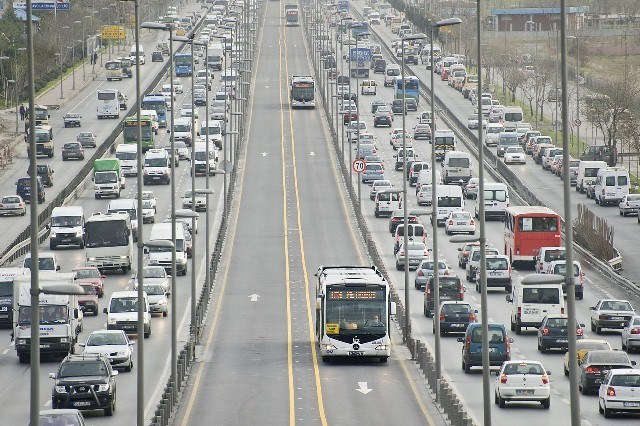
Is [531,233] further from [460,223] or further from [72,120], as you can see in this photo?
[72,120]

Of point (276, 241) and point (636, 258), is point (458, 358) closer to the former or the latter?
point (636, 258)

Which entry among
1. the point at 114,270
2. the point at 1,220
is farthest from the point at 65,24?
the point at 114,270

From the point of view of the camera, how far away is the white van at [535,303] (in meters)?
67.4

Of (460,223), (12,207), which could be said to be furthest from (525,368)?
(12,207)

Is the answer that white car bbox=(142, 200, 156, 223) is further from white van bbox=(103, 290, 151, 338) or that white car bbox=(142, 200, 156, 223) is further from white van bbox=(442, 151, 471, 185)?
white van bbox=(103, 290, 151, 338)

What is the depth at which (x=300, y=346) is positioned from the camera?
Result: 65938 mm

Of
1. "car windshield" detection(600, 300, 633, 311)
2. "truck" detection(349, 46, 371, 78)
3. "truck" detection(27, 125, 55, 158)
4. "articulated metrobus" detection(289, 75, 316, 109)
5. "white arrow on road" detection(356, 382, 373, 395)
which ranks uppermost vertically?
"truck" detection(349, 46, 371, 78)

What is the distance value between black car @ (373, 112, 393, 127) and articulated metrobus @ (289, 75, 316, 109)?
1014cm

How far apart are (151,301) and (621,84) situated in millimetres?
68391

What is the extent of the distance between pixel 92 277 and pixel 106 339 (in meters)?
18.6

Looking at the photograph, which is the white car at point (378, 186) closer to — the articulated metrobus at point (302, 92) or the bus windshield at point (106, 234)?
the bus windshield at point (106, 234)

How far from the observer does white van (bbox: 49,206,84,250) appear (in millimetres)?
93625

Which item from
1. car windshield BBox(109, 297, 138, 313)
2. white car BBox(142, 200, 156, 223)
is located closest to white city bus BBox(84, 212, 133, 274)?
white car BBox(142, 200, 156, 223)

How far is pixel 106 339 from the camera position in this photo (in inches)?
2328
